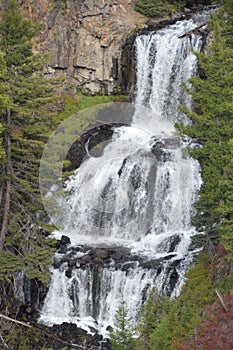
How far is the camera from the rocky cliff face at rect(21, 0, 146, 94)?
30.6 m

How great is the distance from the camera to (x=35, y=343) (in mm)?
17203

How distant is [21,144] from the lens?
57.9 ft

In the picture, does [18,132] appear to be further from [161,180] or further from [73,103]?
[73,103]

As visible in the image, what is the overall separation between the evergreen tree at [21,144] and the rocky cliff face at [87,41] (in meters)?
12.9

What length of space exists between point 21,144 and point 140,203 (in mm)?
7378

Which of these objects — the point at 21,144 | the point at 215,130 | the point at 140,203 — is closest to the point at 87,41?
the point at 140,203

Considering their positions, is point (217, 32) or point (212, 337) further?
point (217, 32)

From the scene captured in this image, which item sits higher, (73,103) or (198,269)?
(73,103)

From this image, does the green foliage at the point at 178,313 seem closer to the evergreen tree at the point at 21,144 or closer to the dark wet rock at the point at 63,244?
the evergreen tree at the point at 21,144

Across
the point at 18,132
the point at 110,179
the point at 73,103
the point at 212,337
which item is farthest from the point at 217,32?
the point at 73,103

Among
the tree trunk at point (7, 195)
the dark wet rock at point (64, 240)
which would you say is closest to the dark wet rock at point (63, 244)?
the dark wet rock at point (64, 240)

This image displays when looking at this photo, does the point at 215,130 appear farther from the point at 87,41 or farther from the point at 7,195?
the point at 87,41

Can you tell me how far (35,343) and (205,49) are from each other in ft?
58.3

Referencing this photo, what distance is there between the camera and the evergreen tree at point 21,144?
1684 centimetres
